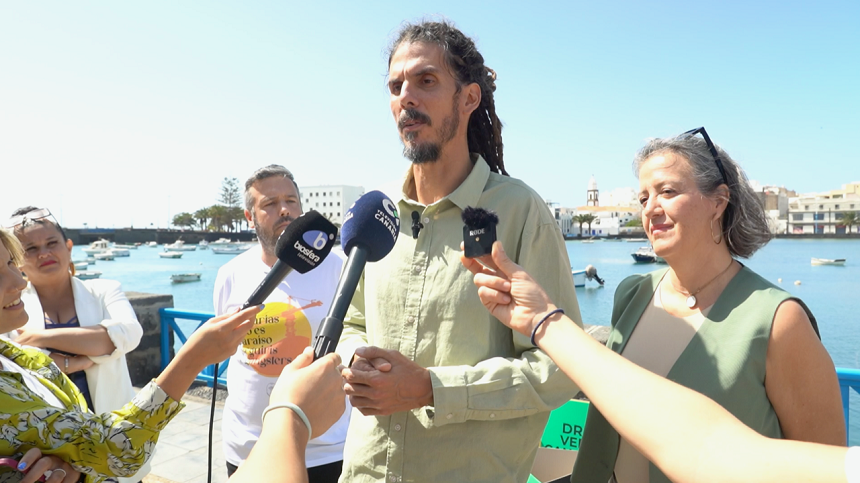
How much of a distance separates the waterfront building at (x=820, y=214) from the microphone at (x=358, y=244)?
11013 centimetres

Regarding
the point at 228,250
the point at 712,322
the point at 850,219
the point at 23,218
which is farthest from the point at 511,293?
the point at 850,219

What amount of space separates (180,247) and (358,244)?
86898mm

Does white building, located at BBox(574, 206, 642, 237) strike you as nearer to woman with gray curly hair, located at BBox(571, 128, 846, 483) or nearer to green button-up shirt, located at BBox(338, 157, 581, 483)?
woman with gray curly hair, located at BBox(571, 128, 846, 483)

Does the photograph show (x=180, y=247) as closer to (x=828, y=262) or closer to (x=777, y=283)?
(x=777, y=283)

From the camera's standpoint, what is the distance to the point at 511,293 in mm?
1316

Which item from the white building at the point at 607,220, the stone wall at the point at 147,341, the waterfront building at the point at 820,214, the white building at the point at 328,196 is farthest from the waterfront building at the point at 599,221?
the stone wall at the point at 147,341

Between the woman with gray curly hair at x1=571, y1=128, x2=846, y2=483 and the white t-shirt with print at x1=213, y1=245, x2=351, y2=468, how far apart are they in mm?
1480

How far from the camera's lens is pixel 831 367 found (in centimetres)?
154

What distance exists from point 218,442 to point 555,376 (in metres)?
Result: 4.33

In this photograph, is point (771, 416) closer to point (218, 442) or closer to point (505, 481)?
point (505, 481)

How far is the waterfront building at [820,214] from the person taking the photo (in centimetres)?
8913

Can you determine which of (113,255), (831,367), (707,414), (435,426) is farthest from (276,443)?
(113,255)

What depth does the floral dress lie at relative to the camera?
1.46 metres

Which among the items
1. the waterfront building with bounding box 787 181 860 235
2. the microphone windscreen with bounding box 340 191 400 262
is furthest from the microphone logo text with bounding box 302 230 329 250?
the waterfront building with bounding box 787 181 860 235
